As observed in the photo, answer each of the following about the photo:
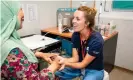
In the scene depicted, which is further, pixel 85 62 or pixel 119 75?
pixel 119 75

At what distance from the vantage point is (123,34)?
2.34m

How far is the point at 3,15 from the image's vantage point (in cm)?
86

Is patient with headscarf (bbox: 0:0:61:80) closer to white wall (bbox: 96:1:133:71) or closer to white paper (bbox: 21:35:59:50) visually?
white paper (bbox: 21:35:59:50)

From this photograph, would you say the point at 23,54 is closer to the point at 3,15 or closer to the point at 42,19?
the point at 3,15

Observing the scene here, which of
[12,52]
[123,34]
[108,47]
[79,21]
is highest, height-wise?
[79,21]

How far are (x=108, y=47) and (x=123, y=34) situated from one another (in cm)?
42

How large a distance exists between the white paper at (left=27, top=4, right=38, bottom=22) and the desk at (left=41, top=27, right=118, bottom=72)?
0.27 metres

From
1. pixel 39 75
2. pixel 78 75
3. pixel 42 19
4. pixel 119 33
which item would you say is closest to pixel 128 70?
pixel 119 33

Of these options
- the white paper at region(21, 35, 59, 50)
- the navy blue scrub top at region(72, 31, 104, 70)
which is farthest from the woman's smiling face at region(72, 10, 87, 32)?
the white paper at region(21, 35, 59, 50)

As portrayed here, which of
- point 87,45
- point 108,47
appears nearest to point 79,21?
point 87,45

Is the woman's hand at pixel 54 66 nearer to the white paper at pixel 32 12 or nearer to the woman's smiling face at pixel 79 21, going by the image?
the woman's smiling face at pixel 79 21

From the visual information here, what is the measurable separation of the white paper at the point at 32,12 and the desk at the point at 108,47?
0.27 m

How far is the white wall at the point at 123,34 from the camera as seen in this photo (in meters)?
2.25

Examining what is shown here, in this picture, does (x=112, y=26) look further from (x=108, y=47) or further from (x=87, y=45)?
(x=87, y=45)
